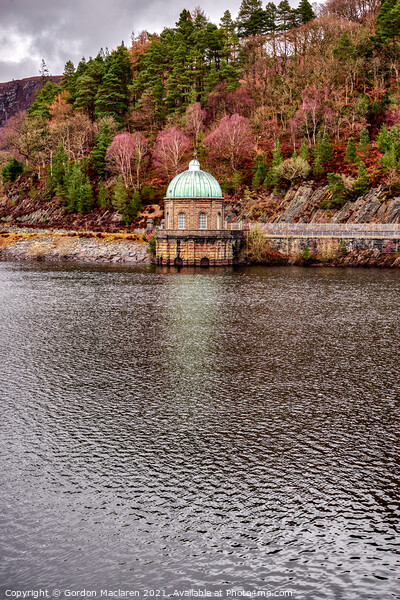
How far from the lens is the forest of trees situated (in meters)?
90.9

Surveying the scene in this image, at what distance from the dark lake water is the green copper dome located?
45.2m

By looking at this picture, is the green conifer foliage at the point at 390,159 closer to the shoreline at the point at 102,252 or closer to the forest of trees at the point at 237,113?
the forest of trees at the point at 237,113

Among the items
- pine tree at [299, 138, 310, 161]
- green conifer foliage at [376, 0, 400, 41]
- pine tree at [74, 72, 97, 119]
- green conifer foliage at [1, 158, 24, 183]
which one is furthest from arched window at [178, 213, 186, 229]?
green conifer foliage at [1, 158, 24, 183]

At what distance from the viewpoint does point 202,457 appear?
16.8 metres

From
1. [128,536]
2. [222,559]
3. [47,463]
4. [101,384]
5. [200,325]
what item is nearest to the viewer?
[222,559]

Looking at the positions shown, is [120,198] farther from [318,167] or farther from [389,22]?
[389,22]

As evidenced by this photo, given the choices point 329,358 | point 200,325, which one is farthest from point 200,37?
point 329,358

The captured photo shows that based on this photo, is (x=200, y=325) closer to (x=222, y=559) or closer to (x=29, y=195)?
(x=222, y=559)

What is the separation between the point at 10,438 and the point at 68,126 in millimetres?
118434

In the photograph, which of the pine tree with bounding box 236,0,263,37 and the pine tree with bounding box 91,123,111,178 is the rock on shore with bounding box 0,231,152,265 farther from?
the pine tree with bounding box 236,0,263,37

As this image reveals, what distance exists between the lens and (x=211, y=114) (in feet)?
380

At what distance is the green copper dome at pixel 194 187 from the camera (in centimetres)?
7856

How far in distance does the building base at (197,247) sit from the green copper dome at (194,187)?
5.38 metres

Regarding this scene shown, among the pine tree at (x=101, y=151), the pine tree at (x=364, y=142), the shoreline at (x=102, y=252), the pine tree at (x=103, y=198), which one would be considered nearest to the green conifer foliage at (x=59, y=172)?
the pine tree at (x=101, y=151)
